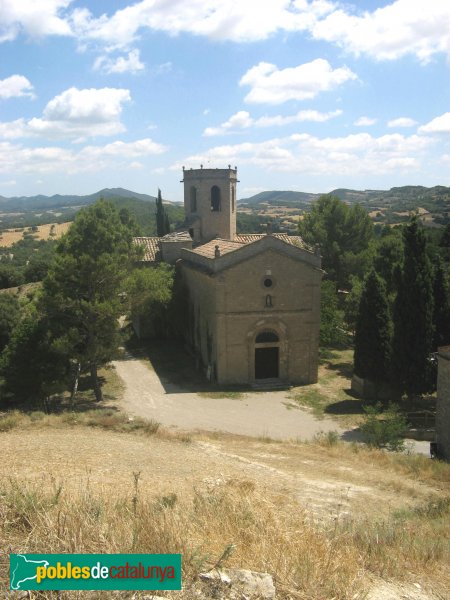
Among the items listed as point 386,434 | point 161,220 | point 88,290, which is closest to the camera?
point 386,434

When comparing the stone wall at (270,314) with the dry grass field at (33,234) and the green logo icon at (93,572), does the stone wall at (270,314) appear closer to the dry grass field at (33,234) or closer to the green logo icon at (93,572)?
the green logo icon at (93,572)

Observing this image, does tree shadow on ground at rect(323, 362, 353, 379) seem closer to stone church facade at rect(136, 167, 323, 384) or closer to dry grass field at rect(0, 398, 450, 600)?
stone church facade at rect(136, 167, 323, 384)

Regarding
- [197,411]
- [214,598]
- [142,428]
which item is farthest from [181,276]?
[214,598]

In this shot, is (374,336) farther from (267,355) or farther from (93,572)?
(93,572)

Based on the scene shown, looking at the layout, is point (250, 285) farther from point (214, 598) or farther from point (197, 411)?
point (214, 598)

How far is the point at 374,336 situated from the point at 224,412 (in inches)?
315

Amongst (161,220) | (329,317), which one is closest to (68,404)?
(329,317)

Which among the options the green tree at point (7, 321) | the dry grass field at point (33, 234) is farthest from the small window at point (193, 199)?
the dry grass field at point (33, 234)

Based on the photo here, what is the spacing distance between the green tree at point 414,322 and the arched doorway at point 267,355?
608 cm

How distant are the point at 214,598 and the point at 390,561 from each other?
9.92 feet

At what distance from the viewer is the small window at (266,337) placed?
1011 inches

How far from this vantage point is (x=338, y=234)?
4388 cm

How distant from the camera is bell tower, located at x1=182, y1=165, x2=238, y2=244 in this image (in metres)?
35.2

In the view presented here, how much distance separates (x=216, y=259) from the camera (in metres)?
24.8
